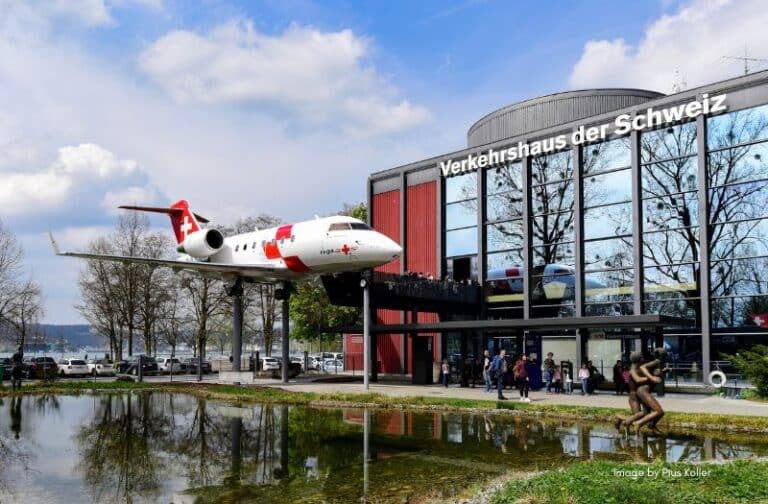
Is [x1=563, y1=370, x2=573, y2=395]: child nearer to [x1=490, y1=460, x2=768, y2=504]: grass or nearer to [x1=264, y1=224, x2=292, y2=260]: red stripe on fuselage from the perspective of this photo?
[x1=264, y1=224, x2=292, y2=260]: red stripe on fuselage

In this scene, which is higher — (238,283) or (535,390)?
(238,283)

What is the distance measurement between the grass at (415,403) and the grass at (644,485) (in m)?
7.13

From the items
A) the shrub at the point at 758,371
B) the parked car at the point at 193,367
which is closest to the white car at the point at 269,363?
the parked car at the point at 193,367

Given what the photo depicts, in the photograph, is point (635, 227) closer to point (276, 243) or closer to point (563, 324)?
point (563, 324)

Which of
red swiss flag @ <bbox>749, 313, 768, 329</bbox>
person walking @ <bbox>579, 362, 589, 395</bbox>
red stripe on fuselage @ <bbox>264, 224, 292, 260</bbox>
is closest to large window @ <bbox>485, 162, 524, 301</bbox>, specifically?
person walking @ <bbox>579, 362, 589, 395</bbox>

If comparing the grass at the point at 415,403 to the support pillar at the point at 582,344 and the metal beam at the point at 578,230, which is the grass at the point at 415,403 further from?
the metal beam at the point at 578,230

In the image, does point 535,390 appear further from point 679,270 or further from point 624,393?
point 679,270

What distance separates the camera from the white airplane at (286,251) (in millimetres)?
27500

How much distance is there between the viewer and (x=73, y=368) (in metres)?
44.4

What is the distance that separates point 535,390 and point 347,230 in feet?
34.8

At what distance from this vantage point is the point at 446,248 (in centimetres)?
4075

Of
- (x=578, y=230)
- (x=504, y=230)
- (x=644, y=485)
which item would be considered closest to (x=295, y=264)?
(x=504, y=230)

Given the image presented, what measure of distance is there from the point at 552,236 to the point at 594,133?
569cm

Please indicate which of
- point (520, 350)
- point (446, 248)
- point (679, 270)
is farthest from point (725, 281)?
point (446, 248)
